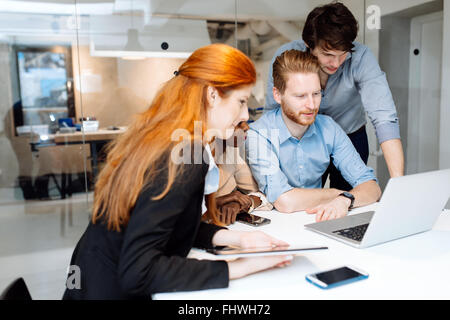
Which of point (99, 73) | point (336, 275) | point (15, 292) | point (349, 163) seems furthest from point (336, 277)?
point (99, 73)

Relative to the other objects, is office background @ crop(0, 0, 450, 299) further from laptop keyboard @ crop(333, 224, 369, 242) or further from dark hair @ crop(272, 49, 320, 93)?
laptop keyboard @ crop(333, 224, 369, 242)

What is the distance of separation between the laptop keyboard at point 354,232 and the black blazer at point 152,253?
471 millimetres

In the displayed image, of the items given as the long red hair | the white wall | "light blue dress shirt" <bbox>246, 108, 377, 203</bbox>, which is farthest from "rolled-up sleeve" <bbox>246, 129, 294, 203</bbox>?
the white wall

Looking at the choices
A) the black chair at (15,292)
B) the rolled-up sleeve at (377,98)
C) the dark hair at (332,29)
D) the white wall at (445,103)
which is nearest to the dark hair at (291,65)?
the dark hair at (332,29)

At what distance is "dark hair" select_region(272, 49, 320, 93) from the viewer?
1.82 metres

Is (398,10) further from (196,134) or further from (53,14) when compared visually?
(196,134)

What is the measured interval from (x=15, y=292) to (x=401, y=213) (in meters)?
1.04

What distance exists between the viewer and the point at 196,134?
38.6 inches

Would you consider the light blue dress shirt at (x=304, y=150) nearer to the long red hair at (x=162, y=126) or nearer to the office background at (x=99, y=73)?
the long red hair at (x=162, y=126)

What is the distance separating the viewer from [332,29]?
1.92 metres

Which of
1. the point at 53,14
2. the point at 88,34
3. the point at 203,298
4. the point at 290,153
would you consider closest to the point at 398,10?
the point at 290,153

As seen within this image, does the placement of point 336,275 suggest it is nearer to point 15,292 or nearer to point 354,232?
point 354,232

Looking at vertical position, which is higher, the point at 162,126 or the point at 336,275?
the point at 162,126
